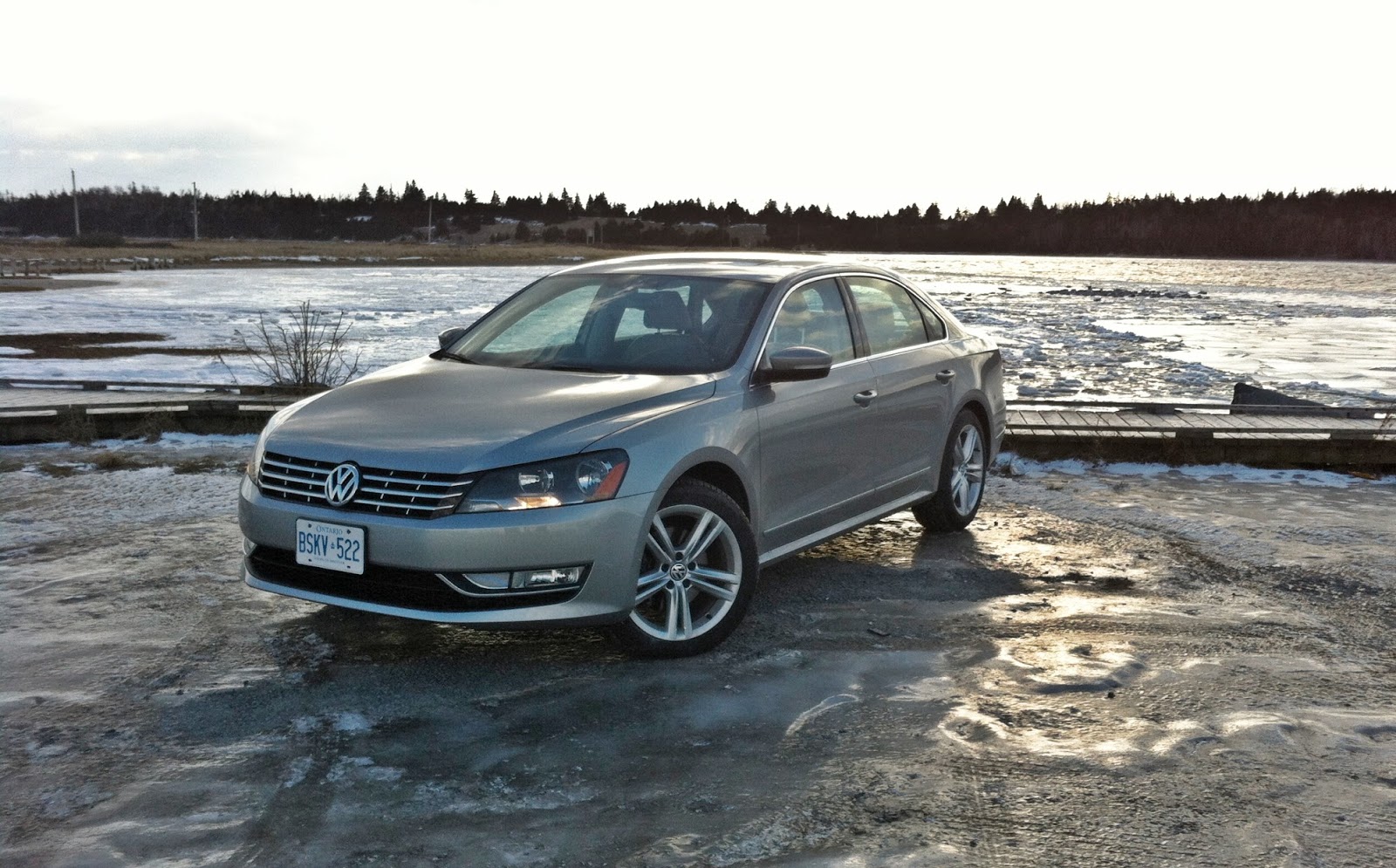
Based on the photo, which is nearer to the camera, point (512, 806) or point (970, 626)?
point (512, 806)

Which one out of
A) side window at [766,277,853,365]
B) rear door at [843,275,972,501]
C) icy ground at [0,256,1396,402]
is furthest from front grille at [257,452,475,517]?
icy ground at [0,256,1396,402]

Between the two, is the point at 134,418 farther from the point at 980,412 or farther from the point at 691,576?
the point at 691,576

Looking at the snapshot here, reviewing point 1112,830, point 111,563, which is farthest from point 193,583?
point 1112,830

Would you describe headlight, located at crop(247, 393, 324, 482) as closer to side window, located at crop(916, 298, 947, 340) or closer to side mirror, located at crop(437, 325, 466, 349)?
side mirror, located at crop(437, 325, 466, 349)

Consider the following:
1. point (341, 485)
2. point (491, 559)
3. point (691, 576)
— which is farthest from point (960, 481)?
point (341, 485)

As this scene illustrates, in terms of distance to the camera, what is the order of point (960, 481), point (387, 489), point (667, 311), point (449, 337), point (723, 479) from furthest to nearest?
point (960, 481) < point (449, 337) < point (667, 311) < point (723, 479) < point (387, 489)

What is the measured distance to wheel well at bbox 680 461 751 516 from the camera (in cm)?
517

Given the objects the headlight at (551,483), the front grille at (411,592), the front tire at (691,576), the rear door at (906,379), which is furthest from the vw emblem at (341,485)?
the rear door at (906,379)

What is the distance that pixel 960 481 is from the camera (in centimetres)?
735

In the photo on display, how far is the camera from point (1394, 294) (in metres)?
57.9

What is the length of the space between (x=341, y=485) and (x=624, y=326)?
1.71m

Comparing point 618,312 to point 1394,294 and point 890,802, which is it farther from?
point 1394,294

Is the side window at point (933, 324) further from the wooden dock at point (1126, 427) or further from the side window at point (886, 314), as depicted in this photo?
the wooden dock at point (1126, 427)

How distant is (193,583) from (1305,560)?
5.79m
